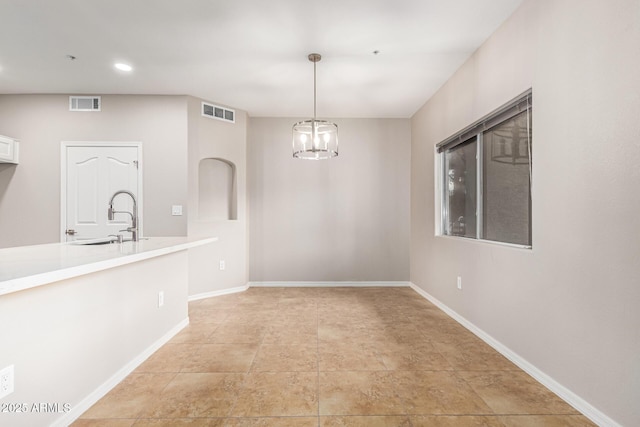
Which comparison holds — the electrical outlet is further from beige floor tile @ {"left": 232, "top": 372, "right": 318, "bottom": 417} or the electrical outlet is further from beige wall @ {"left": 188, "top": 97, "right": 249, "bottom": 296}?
beige wall @ {"left": 188, "top": 97, "right": 249, "bottom": 296}

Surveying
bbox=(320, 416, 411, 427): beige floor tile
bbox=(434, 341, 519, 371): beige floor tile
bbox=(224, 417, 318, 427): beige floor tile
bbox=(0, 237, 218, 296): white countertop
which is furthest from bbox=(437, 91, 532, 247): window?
bbox=(0, 237, 218, 296): white countertop

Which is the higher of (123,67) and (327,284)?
(123,67)

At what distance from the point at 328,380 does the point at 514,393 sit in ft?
3.85

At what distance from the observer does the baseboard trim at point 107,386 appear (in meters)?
1.71

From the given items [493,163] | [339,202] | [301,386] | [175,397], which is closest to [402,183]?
[339,202]

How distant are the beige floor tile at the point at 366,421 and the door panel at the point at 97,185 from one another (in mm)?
3642

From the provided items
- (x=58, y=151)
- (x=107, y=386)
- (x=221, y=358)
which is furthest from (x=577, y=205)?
(x=58, y=151)

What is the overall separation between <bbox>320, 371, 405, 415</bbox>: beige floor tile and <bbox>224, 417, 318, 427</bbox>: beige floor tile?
107mm

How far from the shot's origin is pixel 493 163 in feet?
9.75

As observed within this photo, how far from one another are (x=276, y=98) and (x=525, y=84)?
296cm

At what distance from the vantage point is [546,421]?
68.9 inches

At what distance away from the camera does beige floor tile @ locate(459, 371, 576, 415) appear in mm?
1861

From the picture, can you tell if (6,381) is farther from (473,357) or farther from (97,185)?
(97,185)

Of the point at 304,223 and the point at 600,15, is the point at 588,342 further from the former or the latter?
the point at 304,223
